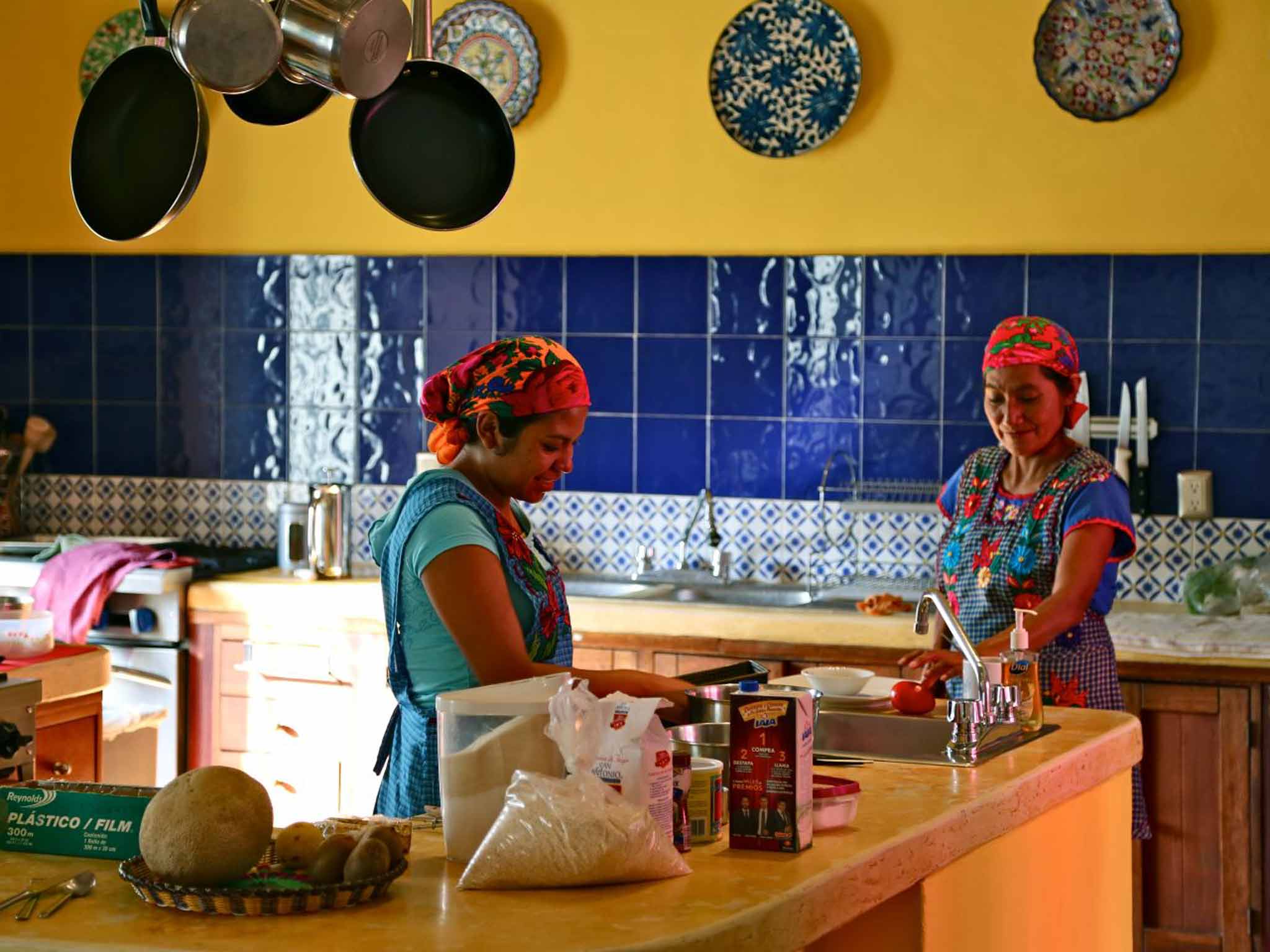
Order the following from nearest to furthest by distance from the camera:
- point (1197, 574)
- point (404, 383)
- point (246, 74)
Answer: point (246, 74) < point (1197, 574) < point (404, 383)

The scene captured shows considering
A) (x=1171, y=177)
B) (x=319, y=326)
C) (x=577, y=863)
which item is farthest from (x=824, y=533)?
(x=577, y=863)

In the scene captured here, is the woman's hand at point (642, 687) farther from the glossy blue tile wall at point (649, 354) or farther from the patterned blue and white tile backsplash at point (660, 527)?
the glossy blue tile wall at point (649, 354)

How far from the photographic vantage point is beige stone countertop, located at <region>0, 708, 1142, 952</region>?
164 centimetres

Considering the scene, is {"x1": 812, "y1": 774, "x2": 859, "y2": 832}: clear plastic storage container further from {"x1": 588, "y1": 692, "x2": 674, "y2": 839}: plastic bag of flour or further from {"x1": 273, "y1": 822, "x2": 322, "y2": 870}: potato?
{"x1": 273, "y1": 822, "x2": 322, "y2": 870}: potato

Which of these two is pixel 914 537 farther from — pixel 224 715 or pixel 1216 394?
pixel 224 715

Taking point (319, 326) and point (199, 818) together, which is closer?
point (199, 818)

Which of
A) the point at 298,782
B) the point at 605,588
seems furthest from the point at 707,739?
the point at 298,782

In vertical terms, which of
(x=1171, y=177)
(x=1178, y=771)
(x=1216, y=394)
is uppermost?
(x=1171, y=177)

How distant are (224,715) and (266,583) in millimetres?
428

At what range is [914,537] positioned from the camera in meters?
4.94

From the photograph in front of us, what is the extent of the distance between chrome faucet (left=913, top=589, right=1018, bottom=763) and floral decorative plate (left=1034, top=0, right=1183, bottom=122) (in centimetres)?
254

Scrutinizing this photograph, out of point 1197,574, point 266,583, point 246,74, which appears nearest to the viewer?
point 246,74

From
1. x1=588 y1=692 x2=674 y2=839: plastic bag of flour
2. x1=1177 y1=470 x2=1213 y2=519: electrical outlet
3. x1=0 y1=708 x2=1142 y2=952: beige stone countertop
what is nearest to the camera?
x1=0 y1=708 x2=1142 y2=952: beige stone countertop

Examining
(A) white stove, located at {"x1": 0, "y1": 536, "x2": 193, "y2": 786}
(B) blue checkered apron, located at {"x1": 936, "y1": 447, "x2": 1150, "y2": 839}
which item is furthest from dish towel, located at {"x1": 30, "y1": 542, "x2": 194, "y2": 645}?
(B) blue checkered apron, located at {"x1": 936, "y1": 447, "x2": 1150, "y2": 839}
